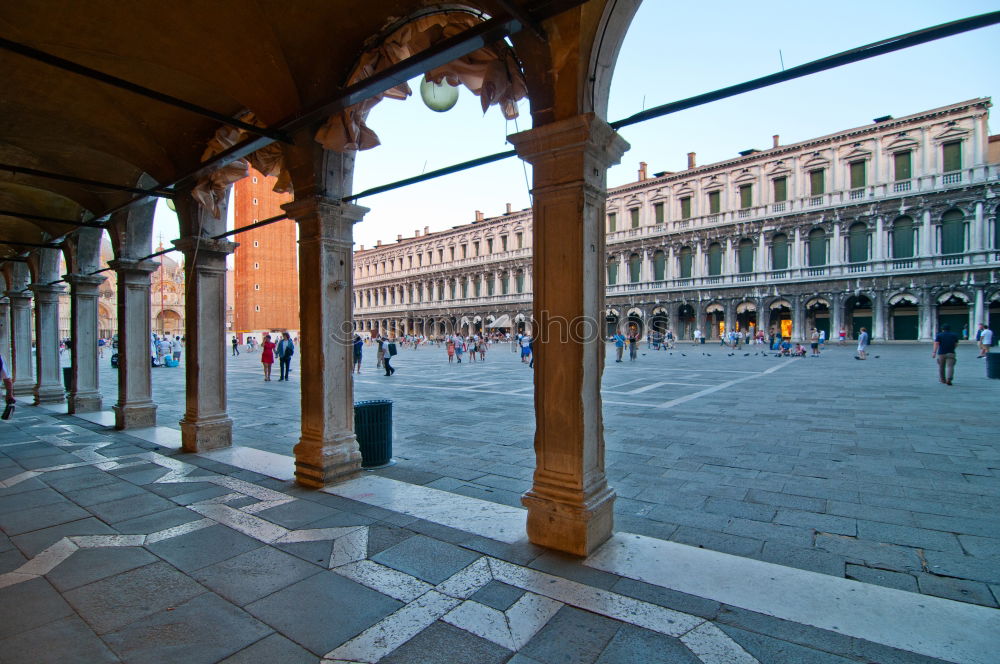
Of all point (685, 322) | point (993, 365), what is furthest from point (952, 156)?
point (993, 365)

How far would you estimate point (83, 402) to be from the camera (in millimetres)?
8727

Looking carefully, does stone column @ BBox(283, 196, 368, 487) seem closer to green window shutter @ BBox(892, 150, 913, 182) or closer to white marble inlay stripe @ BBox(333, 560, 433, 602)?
white marble inlay stripe @ BBox(333, 560, 433, 602)

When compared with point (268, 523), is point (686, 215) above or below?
above

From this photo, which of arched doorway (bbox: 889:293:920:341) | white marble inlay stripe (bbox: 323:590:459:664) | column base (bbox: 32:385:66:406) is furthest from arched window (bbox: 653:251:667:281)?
white marble inlay stripe (bbox: 323:590:459:664)

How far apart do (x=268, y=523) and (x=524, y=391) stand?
27.0ft

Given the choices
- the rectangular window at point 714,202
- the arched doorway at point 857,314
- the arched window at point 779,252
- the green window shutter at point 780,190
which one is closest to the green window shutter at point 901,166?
the green window shutter at point 780,190

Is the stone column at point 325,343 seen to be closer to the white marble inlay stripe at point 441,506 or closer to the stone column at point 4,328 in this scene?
the white marble inlay stripe at point 441,506

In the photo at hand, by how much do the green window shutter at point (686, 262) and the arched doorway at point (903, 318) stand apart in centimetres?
1207

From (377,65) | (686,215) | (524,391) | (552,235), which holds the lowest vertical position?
(524,391)

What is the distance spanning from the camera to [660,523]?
3.57 meters

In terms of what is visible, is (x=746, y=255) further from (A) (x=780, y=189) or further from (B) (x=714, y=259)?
(A) (x=780, y=189)

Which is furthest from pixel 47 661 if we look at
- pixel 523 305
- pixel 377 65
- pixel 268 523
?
pixel 523 305

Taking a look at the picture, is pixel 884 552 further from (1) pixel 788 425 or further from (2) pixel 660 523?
(1) pixel 788 425

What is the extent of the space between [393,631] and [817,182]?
37.7 meters
